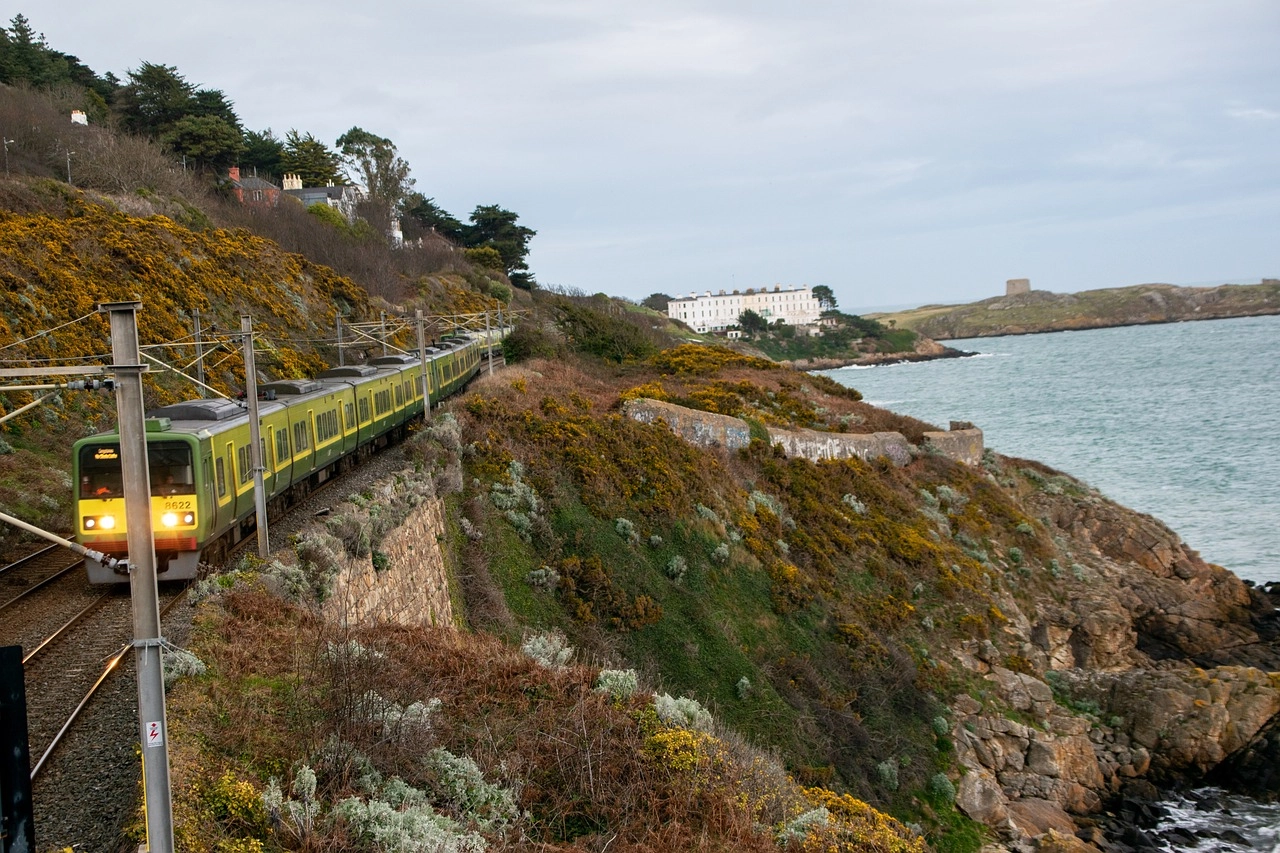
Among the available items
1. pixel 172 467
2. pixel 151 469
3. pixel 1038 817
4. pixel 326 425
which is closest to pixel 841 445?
pixel 1038 817

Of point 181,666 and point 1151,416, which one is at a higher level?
point 181,666

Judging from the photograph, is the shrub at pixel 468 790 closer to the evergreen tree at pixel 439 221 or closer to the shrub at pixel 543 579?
the shrub at pixel 543 579

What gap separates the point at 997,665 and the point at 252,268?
30969 mm

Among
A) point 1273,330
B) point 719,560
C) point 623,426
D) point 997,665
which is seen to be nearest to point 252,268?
point 623,426

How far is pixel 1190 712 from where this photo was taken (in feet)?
73.9

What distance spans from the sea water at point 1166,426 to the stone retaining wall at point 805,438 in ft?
33.4

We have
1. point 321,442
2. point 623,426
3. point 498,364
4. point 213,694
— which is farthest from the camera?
point 498,364

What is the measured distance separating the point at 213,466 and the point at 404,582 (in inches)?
135

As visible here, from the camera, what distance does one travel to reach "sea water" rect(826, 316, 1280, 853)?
35250 millimetres

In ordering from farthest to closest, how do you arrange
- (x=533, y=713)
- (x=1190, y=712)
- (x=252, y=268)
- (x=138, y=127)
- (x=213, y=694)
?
1. (x=138, y=127)
2. (x=252, y=268)
3. (x=1190, y=712)
4. (x=533, y=713)
5. (x=213, y=694)

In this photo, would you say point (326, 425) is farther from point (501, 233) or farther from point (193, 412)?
point (501, 233)

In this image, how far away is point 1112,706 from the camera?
76.5 ft

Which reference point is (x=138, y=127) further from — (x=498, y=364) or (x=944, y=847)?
(x=944, y=847)

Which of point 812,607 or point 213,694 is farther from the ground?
point 213,694
